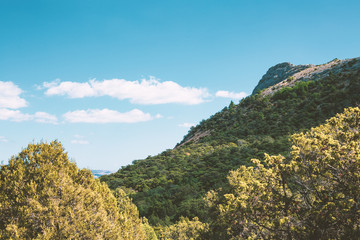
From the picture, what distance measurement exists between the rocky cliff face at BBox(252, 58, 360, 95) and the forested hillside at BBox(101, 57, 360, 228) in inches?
39.2

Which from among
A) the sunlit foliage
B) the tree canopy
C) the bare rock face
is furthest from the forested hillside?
the bare rock face

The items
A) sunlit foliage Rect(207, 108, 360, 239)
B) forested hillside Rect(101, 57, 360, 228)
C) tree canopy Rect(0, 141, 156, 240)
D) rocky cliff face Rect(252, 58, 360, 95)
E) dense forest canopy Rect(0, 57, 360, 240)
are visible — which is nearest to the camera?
sunlit foliage Rect(207, 108, 360, 239)

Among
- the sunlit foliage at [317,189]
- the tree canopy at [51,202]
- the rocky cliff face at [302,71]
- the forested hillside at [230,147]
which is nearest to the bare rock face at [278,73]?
the rocky cliff face at [302,71]

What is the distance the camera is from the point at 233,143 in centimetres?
6406

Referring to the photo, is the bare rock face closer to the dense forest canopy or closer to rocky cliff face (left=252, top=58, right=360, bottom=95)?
rocky cliff face (left=252, top=58, right=360, bottom=95)

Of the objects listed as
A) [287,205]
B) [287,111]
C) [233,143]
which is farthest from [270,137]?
[287,205]

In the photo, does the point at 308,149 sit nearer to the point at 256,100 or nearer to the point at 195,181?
the point at 195,181

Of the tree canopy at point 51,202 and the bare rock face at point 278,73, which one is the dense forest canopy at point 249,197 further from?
the bare rock face at point 278,73

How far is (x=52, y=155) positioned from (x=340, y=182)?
12885mm

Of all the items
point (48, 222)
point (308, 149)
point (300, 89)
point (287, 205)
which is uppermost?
point (300, 89)

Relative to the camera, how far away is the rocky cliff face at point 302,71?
241ft

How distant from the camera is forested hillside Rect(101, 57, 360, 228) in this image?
42719 millimetres

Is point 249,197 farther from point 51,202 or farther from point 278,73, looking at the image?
point 278,73

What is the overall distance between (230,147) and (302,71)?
64996mm
